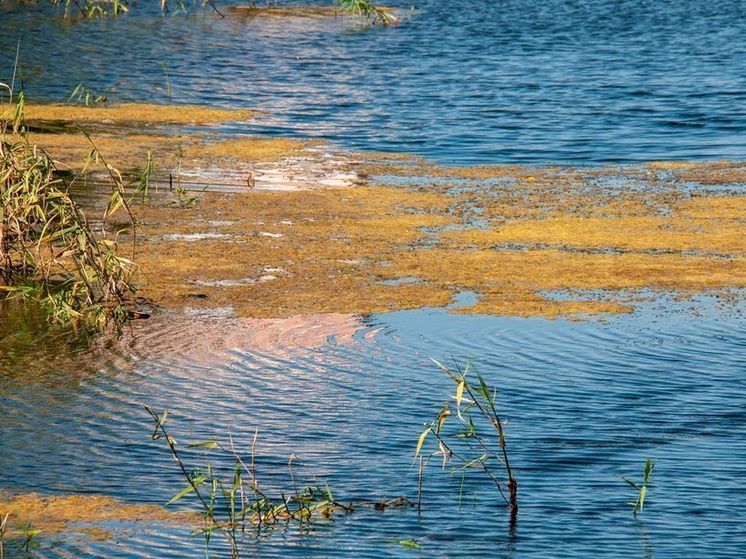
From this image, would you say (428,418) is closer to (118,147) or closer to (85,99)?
(118,147)

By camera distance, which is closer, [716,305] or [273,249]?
[716,305]

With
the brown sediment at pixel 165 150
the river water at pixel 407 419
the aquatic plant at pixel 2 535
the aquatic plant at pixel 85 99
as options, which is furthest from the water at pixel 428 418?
the aquatic plant at pixel 85 99

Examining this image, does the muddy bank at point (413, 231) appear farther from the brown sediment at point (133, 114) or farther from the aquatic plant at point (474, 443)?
the aquatic plant at point (474, 443)

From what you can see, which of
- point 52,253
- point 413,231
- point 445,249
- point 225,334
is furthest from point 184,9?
point 225,334

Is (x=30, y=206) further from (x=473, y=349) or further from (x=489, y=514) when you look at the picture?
(x=489, y=514)

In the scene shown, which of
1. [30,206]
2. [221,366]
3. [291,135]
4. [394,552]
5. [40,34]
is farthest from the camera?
[40,34]

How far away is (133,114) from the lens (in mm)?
15680

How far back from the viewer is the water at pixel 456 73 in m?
15.0

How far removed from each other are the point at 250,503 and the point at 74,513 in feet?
2.08

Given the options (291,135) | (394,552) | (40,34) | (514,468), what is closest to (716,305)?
(514,468)

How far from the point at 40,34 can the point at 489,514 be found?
19.1m

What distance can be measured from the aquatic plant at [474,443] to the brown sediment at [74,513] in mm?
963

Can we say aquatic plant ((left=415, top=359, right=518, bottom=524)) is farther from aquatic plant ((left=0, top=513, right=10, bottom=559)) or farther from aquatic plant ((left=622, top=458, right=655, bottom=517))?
aquatic plant ((left=0, top=513, right=10, bottom=559))

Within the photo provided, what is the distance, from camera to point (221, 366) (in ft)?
22.5
